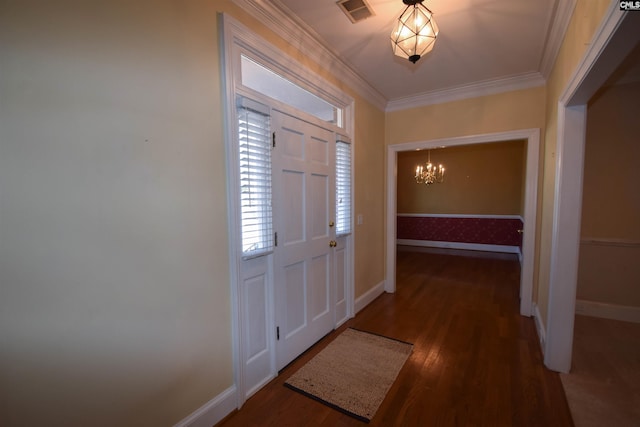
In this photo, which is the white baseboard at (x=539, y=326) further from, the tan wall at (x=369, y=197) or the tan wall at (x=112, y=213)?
the tan wall at (x=112, y=213)

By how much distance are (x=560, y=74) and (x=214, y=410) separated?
365cm

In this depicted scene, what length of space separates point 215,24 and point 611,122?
409cm

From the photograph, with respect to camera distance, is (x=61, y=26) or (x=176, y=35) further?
(x=176, y=35)

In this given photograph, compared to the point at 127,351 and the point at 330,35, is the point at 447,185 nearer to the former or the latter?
the point at 330,35

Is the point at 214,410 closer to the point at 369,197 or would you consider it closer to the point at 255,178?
the point at 255,178

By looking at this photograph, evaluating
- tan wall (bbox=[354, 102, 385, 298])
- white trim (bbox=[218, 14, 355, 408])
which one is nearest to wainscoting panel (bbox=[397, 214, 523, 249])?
tan wall (bbox=[354, 102, 385, 298])

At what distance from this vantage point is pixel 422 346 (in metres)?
2.52

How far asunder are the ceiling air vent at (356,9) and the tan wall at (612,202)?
2.92 metres

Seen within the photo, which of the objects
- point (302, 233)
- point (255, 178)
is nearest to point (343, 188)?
point (302, 233)

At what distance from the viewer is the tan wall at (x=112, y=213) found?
0.97 meters

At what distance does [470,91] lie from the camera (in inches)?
129

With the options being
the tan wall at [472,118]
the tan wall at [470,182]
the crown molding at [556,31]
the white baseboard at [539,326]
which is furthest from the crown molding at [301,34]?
the tan wall at [470,182]

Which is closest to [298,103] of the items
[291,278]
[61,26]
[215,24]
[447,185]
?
[215,24]

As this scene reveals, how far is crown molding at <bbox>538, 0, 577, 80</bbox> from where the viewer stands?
1.84 metres
